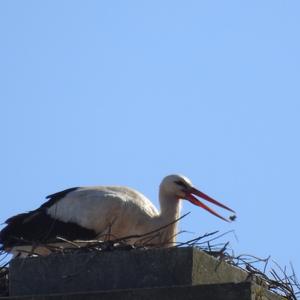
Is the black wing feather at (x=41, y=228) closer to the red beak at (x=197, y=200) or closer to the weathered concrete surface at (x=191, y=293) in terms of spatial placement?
the red beak at (x=197, y=200)

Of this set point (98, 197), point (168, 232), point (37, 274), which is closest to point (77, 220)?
point (98, 197)

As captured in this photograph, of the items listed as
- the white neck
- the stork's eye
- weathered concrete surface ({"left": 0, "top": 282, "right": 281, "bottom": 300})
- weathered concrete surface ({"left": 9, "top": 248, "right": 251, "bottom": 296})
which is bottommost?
weathered concrete surface ({"left": 0, "top": 282, "right": 281, "bottom": 300})

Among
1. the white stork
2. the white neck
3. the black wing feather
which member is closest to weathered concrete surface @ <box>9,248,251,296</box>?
the white stork

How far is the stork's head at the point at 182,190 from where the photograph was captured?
13289 mm

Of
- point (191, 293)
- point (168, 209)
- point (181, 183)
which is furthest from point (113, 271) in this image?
point (181, 183)

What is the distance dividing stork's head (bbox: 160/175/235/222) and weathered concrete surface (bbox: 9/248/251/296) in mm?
5591

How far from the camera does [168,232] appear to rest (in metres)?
12.4

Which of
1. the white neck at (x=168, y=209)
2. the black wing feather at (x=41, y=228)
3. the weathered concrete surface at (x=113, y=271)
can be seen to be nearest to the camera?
the weathered concrete surface at (x=113, y=271)

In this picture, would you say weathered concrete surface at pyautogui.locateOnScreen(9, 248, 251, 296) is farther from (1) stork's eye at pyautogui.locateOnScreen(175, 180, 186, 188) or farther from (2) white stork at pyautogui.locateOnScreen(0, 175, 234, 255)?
(1) stork's eye at pyautogui.locateOnScreen(175, 180, 186, 188)

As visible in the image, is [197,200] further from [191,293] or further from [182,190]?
[191,293]

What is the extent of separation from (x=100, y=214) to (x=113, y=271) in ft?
19.1

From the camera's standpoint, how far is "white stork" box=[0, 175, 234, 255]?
1303cm

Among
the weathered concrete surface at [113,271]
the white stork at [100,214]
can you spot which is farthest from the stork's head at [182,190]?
the weathered concrete surface at [113,271]

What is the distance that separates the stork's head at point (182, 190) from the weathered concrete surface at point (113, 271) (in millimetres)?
5591
